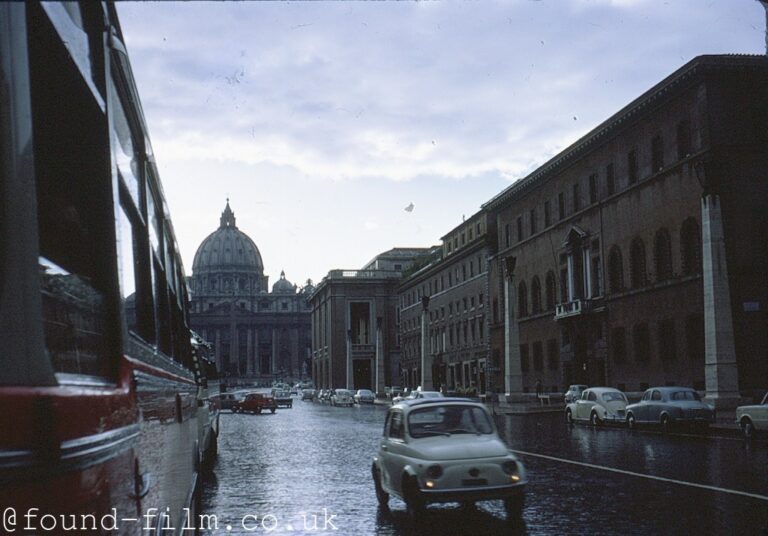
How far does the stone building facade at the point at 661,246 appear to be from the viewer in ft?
113

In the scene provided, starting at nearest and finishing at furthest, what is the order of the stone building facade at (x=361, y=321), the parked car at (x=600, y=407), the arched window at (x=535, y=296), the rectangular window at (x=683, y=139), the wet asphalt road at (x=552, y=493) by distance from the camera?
1. the wet asphalt road at (x=552, y=493)
2. the parked car at (x=600, y=407)
3. the rectangular window at (x=683, y=139)
4. the arched window at (x=535, y=296)
5. the stone building facade at (x=361, y=321)

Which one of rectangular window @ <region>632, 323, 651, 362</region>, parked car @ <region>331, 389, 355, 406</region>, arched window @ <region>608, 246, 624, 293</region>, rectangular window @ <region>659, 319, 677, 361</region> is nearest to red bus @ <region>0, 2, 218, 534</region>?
rectangular window @ <region>659, 319, 677, 361</region>

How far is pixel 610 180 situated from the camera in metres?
46.6

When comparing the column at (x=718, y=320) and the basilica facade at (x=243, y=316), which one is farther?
the basilica facade at (x=243, y=316)

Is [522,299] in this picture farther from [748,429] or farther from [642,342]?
[748,429]

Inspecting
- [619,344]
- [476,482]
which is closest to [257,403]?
[619,344]

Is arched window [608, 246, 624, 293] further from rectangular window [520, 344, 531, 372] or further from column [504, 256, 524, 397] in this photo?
rectangular window [520, 344, 531, 372]

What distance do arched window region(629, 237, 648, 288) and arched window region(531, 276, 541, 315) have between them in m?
13.3

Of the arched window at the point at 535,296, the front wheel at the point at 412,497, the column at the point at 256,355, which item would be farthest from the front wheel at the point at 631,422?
the column at the point at 256,355

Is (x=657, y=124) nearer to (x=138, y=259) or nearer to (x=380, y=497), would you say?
(x=380, y=497)

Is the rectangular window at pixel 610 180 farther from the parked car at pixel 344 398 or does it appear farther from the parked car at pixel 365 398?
the parked car at pixel 365 398

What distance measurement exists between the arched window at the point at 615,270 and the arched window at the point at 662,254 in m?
3.70

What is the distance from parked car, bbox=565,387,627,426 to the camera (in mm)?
30891

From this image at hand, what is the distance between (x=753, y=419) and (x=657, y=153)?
21.3 m
